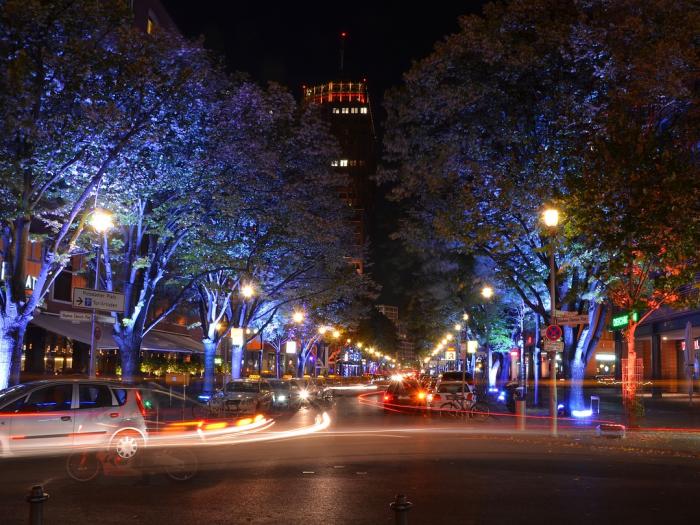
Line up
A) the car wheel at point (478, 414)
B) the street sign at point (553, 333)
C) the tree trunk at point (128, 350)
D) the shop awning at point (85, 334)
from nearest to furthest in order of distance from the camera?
the street sign at point (553, 333), the tree trunk at point (128, 350), the car wheel at point (478, 414), the shop awning at point (85, 334)

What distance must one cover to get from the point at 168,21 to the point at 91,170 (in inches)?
1184

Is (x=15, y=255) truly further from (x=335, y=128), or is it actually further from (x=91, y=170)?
(x=335, y=128)

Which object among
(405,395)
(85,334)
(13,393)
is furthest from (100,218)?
(405,395)

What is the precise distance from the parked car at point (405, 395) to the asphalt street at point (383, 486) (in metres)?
14.3

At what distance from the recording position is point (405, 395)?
3372 cm

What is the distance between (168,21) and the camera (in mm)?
46531

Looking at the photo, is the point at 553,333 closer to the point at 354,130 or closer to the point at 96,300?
the point at 96,300

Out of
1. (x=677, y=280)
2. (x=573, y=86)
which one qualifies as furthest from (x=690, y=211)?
(x=573, y=86)

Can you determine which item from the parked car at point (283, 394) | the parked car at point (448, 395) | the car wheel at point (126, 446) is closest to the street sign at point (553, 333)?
the parked car at point (448, 395)

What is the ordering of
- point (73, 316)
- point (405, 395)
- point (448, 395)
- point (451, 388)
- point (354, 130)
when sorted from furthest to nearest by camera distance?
point (354, 130)
point (405, 395)
point (451, 388)
point (448, 395)
point (73, 316)

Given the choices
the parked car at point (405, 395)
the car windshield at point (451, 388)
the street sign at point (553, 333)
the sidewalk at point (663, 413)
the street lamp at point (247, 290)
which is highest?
the street lamp at point (247, 290)

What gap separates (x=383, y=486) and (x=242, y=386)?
1780 centimetres

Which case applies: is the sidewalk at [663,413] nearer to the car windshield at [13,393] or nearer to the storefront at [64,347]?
the car windshield at [13,393]

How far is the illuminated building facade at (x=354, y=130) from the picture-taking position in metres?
139
